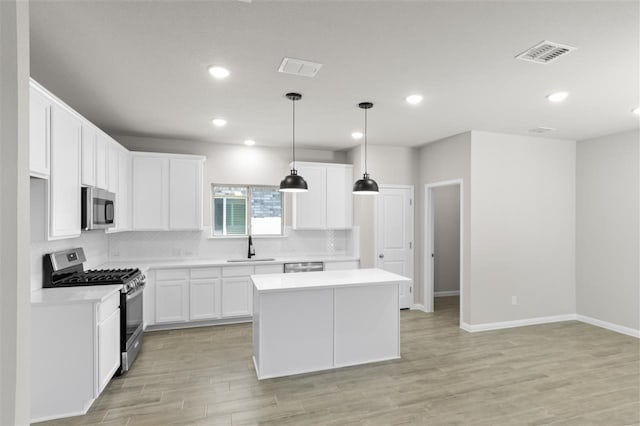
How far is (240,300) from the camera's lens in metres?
5.09

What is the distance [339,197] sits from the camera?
591 cm

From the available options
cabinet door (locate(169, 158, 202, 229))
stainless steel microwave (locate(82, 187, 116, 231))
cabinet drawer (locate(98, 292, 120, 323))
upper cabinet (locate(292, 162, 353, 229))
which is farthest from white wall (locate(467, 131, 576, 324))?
stainless steel microwave (locate(82, 187, 116, 231))

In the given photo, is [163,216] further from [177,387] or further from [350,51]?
[350,51]

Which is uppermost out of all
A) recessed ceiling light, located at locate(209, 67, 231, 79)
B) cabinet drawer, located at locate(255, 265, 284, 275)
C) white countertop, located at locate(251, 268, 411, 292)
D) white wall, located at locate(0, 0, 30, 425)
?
recessed ceiling light, located at locate(209, 67, 231, 79)

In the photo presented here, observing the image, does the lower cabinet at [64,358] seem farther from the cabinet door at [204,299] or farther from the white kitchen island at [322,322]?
the cabinet door at [204,299]

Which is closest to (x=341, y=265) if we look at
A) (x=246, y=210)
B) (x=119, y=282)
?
(x=246, y=210)

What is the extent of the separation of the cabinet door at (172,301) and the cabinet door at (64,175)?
1.76 m

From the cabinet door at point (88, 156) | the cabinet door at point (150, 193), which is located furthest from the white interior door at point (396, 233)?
the cabinet door at point (88, 156)

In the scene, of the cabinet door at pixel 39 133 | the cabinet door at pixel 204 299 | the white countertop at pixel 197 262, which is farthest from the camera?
the cabinet door at pixel 204 299

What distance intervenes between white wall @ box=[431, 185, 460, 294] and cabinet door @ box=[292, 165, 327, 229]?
242 cm

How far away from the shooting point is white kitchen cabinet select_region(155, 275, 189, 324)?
4.75 metres

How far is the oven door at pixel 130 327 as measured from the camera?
11.2 ft

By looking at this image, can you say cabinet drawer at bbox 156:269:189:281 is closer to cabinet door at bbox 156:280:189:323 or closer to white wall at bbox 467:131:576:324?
cabinet door at bbox 156:280:189:323

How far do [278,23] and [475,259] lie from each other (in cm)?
397
